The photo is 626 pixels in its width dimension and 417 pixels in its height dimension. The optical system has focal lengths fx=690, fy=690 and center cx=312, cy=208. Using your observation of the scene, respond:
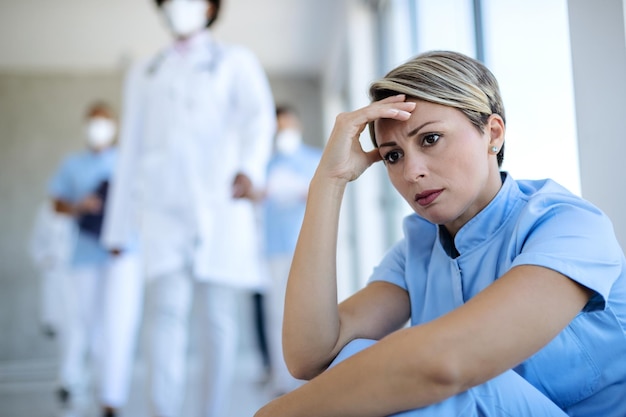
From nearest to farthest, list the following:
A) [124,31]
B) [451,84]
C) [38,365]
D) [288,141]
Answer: [451,84]
[288,141]
[124,31]
[38,365]

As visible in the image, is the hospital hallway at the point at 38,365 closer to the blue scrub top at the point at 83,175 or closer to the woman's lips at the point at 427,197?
the blue scrub top at the point at 83,175

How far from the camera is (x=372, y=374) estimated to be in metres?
0.88

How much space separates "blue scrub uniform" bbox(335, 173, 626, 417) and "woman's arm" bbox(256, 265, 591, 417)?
0.03 metres

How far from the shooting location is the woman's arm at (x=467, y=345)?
84 cm

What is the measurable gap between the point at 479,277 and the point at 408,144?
239 millimetres

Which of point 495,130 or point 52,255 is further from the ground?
point 495,130

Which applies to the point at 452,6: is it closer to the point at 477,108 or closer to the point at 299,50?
the point at 477,108

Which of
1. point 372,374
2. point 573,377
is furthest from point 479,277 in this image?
point 372,374

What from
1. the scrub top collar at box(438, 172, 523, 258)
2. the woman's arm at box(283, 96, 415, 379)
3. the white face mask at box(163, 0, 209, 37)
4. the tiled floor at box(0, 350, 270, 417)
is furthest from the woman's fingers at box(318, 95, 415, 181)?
the tiled floor at box(0, 350, 270, 417)

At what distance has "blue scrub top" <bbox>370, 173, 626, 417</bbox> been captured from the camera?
90 cm

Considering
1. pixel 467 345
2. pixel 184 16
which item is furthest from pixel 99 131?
pixel 467 345

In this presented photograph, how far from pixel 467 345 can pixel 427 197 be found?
1.00 feet

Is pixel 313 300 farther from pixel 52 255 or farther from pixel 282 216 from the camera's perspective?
pixel 52 255

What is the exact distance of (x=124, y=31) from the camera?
5.49 metres
